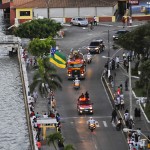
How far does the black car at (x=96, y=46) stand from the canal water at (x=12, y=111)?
10599 millimetres

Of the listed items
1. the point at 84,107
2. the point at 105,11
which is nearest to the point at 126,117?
the point at 84,107

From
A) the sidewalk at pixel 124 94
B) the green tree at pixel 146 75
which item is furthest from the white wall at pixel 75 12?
the green tree at pixel 146 75

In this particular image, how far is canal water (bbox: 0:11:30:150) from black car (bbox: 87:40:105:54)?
10.6 metres

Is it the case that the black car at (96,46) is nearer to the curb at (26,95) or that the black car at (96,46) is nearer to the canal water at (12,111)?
the curb at (26,95)

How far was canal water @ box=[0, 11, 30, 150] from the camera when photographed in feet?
282

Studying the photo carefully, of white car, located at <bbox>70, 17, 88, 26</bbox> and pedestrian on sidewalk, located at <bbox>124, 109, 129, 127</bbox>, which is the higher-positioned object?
white car, located at <bbox>70, 17, 88, 26</bbox>

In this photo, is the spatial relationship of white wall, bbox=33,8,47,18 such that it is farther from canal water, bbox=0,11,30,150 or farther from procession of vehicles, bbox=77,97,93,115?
procession of vehicles, bbox=77,97,93,115

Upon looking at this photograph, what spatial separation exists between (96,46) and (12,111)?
94.5 ft

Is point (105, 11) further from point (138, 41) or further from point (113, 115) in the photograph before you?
point (113, 115)

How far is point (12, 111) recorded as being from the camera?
97.5 m

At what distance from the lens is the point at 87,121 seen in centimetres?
8712

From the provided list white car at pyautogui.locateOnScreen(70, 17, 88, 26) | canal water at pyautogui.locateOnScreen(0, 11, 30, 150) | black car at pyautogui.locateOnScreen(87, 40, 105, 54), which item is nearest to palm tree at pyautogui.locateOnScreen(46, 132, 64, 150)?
canal water at pyautogui.locateOnScreen(0, 11, 30, 150)

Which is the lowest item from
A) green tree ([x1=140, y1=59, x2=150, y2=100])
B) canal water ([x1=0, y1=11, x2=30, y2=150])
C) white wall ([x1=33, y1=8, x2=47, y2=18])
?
canal water ([x1=0, y1=11, x2=30, y2=150])

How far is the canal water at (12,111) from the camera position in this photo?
85.8 m
